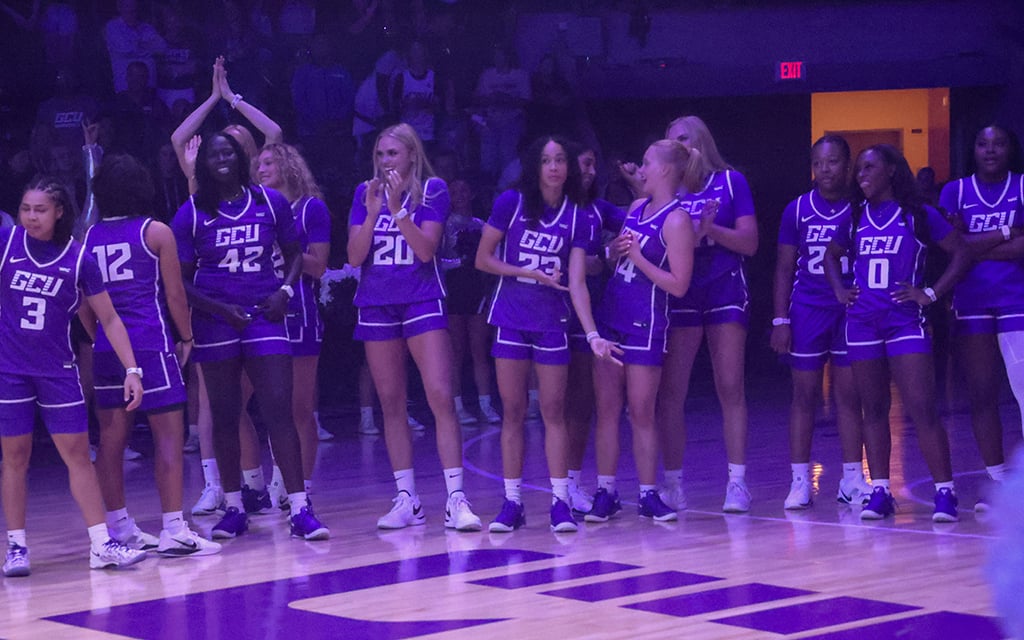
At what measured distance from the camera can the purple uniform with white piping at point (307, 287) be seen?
248 inches

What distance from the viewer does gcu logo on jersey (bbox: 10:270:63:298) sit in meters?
5.24

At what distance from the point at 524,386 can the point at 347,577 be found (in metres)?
1.31

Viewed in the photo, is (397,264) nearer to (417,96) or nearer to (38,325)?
(38,325)

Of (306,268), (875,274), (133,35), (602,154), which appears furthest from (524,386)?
(602,154)

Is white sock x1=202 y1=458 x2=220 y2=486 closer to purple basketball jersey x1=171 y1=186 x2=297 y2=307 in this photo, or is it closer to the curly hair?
purple basketball jersey x1=171 y1=186 x2=297 y2=307

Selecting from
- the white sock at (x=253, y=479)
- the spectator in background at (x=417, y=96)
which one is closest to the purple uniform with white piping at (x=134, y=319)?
the white sock at (x=253, y=479)

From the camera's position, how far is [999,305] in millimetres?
6102

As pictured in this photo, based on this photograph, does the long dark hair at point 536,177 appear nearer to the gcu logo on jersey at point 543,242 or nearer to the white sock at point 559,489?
the gcu logo on jersey at point 543,242

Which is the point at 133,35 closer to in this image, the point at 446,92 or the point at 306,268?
the point at 446,92

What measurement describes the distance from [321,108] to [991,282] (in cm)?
691

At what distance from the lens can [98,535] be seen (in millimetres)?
5348

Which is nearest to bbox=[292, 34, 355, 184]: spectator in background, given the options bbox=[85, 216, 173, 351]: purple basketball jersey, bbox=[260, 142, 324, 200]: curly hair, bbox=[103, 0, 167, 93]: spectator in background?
bbox=[103, 0, 167, 93]: spectator in background

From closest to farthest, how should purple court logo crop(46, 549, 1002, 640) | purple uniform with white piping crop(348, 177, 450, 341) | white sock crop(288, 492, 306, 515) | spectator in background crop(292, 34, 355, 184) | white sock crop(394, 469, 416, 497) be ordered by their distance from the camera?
1. purple court logo crop(46, 549, 1002, 640)
2. white sock crop(288, 492, 306, 515)
3. purple uniform with white piping crop(348, 177, 450, 341)
4. white sock crop(394, 469, 416, 497)
5. spectator in background crop(292, 34, 355, 184)

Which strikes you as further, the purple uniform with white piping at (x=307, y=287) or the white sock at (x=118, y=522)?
the purple uniform with white piping at (x=307, y=287)
